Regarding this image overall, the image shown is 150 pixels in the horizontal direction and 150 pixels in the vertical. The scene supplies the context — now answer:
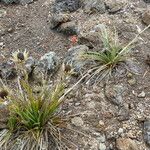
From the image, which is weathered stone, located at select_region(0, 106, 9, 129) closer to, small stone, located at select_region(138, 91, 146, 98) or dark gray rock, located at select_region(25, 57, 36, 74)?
dark gray rock, located at select_region(25, 57, 36, 74)

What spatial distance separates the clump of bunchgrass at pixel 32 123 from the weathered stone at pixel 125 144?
0.50 m

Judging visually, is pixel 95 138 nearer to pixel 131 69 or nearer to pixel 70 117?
pixel 70 117

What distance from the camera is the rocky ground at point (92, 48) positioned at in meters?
3.57

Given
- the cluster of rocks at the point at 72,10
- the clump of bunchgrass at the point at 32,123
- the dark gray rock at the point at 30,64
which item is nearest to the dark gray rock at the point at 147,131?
the clump of bunchgrass at the point at 32,123

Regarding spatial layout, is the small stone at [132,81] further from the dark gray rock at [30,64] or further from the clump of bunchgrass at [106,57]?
the dark gray rock at [30,64]

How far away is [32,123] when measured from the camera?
11.4ft

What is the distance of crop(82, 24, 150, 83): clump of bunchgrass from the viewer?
4.01 metres

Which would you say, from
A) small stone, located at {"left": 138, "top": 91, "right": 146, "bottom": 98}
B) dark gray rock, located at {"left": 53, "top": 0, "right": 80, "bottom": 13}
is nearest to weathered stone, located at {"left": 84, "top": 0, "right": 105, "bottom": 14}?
dark gray rock, located at {"left": 53, "top": 0, "right": 80, "bottom": 13}

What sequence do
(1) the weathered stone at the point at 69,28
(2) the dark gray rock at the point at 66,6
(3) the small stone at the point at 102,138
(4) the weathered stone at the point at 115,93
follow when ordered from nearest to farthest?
(3) the small stone at the point at 102,138 → (4) the weathered stone at the point at 115,93 → (1) the weathered stone at the point at 69,28 → (2) the dark gray rock at the point at 66,6

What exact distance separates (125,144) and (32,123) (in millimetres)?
875

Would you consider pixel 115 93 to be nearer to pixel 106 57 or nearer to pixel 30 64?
pixel 106 57

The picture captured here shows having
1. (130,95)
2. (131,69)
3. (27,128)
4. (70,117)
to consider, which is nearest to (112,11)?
(131,69)

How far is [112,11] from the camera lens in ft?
15.8

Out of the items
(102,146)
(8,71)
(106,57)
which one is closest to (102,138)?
(102,146)
